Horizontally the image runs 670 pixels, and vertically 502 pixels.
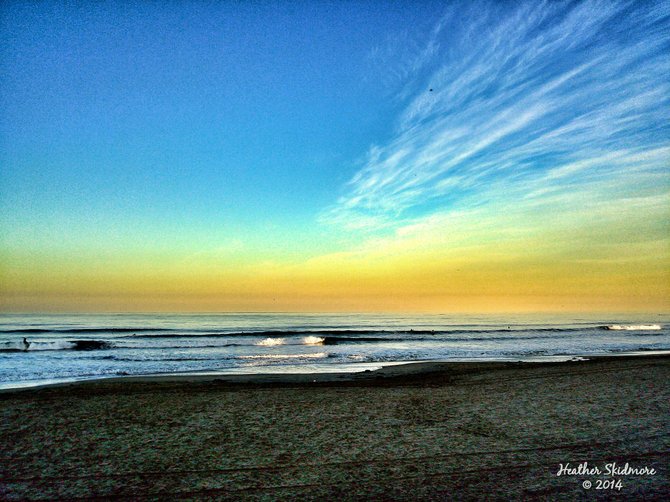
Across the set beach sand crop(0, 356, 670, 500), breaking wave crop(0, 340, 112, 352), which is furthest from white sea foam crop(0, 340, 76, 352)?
beach sand crop(0, 356, 670, 500)

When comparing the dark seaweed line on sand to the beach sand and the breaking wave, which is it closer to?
the beach sand

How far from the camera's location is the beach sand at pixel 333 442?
17.5 feet

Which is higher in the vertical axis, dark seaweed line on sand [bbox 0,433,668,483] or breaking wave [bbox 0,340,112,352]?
dark seaweed line on sand [bbox 0,433,668,483]

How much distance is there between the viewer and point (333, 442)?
7.17 meters

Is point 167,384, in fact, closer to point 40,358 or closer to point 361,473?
point 361,473

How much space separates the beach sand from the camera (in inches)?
210

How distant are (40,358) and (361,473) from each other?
93.1 ft

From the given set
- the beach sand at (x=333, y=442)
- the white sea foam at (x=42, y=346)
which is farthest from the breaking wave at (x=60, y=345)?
the beach sand at (x=333, y=442)

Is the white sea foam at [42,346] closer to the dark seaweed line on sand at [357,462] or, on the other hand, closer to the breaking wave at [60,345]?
the breaking wave at [60,345]

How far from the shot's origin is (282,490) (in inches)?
207

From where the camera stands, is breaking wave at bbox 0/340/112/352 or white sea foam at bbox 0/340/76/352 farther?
breaking wave at bbox 0/340/112/352

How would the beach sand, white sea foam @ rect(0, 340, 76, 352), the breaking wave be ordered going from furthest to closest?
the breaking wave → white sea foam @ rect(0, 340, 76, 352) → the beach sand

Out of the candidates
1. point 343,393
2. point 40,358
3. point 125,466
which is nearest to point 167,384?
point 343,393

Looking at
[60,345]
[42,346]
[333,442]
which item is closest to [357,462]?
[333,442]
